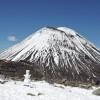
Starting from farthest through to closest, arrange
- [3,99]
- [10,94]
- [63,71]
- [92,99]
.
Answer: [63,71] → [92,99] → [10,94] → [3,99]

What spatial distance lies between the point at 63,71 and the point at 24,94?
178114mm

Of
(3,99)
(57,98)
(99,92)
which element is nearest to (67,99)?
(57,98)

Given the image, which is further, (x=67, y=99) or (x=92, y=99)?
(x=92, y=99)

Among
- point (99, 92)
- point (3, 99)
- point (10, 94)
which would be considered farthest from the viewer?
point (99, 92)

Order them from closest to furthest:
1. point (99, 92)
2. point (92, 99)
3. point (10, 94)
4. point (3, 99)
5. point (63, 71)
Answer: point (3, 99)
point (10, 94)
point (92, 99)
point (99, 92)
point (63, 71)

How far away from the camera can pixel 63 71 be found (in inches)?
7756

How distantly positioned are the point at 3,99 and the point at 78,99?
18.8 feet

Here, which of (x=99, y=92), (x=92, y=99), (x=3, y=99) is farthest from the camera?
(x=99, y=92)

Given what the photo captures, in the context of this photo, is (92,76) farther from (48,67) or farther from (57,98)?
(57,98)

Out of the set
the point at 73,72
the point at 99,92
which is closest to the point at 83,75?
the point at 73,72

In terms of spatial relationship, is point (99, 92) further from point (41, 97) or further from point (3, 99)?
point (3, 99)

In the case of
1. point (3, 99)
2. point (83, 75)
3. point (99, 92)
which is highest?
point (83, 75)

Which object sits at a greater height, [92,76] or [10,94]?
[92,76]

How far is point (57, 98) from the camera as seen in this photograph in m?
19.6
